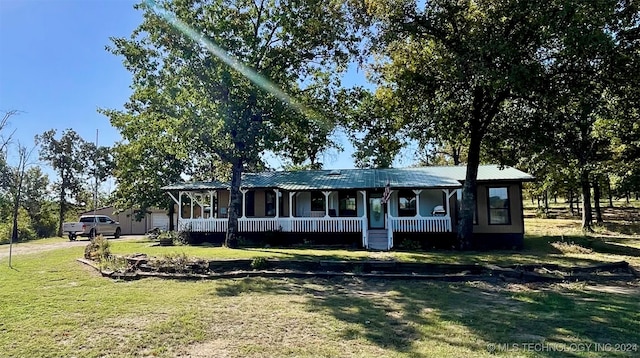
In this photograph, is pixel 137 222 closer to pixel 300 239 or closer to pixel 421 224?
pixel 300 239

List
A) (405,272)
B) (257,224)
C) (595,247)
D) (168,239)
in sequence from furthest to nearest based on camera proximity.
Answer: (168,239), (257,224), (595,247), (405,272)

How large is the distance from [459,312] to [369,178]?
13213 mm

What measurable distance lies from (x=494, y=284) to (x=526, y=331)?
3.72 m

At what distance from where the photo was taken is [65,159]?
37.7 meters

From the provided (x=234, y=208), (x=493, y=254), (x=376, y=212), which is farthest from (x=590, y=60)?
(x=234, y=208)

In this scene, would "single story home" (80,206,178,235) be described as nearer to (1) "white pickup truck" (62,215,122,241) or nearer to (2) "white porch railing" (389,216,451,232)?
(1) "white pickup truck" (62,215,122,241)

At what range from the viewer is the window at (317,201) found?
20.4 meters

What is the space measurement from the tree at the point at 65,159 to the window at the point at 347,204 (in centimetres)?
2890

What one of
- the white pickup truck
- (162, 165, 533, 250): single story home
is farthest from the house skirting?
the white pickup truck

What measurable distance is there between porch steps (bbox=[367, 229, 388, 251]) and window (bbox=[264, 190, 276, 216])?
207 inches

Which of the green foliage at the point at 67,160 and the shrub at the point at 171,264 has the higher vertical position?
the green foliage at the point at 67,160

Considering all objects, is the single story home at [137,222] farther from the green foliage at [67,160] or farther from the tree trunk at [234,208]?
the tree trunk at [234,208]

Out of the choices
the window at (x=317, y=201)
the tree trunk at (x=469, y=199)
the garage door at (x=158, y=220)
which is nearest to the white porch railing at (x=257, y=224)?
the window at (x=317, y=201)

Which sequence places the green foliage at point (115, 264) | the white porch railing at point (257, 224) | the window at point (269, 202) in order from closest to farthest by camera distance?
the green foliage at point (115, 264) < the white porch railing at point (257, 224) < the window at point (269, 202)
